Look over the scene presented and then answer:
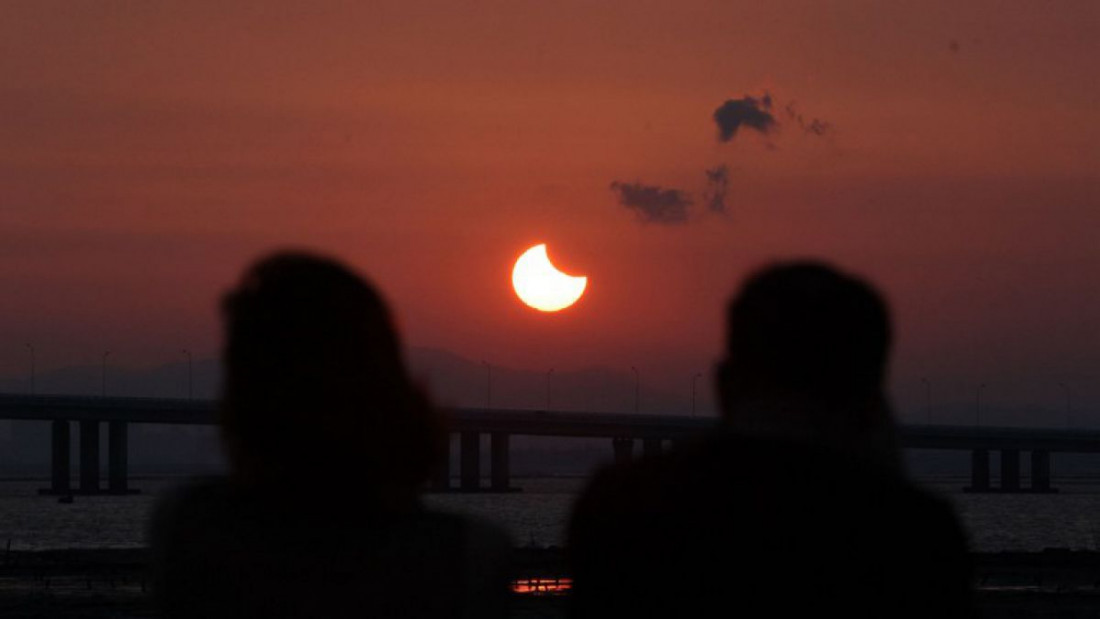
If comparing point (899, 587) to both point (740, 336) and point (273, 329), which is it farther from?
point (273, 329)

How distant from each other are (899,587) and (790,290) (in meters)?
0.67

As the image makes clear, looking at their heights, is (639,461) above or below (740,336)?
below

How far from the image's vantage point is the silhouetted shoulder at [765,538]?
365cm

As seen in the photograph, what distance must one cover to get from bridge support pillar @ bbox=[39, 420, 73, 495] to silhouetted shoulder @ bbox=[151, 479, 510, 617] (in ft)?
451

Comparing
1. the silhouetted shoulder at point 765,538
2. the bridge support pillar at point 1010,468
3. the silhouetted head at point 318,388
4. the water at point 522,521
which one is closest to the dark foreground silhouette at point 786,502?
the silhouetted shoulder at point 765,538

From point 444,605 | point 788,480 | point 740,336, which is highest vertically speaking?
point 740,336

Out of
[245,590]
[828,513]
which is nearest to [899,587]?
[828,513]

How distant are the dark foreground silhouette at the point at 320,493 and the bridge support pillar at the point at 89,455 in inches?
5357

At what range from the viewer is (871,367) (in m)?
3.95

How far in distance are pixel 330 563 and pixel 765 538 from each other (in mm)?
893

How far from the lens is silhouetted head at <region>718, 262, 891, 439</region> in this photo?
3.93m

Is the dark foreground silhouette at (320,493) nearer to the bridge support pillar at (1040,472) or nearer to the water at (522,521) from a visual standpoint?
the water at (522,521)

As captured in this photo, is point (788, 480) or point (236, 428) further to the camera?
point (236, 428)

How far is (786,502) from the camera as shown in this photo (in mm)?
3760
